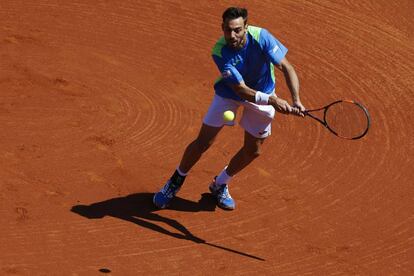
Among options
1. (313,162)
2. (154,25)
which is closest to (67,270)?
(313,162)

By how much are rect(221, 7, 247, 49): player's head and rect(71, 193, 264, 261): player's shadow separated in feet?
6.41

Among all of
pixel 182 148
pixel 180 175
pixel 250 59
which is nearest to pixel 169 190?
pixel 180 175

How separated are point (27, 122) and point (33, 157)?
0.75 meters

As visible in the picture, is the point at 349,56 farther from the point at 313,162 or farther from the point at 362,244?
the point at 362,244

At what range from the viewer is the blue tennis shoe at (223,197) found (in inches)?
347

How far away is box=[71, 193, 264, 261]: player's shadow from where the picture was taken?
8.41m

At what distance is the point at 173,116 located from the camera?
10.3 m

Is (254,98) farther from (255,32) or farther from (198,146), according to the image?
(198,146)

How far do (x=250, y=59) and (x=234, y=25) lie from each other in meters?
0.50

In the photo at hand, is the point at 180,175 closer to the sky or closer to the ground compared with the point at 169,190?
closer to the sky

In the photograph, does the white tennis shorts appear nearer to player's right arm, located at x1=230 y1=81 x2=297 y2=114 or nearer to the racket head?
player's right arm, located at x1=230 y1=81 x2=297 y2=114

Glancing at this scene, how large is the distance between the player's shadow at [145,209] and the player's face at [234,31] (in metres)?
1.93

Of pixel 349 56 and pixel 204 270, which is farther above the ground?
pixel 349 56

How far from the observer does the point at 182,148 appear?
32.0 ft
